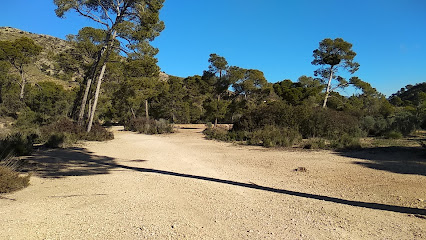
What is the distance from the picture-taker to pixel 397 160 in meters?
8.91

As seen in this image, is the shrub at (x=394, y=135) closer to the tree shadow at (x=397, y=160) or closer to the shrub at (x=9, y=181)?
the tree shadow at (x=397, y=160)

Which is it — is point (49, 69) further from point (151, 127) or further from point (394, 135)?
point (394, 135)

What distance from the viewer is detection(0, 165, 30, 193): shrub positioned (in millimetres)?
5164

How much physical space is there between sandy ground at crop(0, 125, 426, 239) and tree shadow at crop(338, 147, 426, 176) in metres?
0.05

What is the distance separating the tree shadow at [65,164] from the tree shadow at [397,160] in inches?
322

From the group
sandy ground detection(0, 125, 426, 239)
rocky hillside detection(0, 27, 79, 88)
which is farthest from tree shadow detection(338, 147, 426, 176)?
rocky hillside detection(0, 27, 79, 88)

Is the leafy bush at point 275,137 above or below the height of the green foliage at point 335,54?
below

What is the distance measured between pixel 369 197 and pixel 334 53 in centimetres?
2808

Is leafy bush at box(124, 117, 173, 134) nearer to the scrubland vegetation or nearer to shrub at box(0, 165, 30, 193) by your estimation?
the scrubland vegetation

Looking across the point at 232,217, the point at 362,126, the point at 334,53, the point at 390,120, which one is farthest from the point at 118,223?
the point at 334,53

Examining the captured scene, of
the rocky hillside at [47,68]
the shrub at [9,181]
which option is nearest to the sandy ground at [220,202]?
the shrub at [9,181]

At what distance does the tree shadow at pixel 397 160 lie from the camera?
7.43 meters

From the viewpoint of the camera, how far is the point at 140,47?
16297mm

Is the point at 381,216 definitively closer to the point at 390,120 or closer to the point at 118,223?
the point at 118,223
